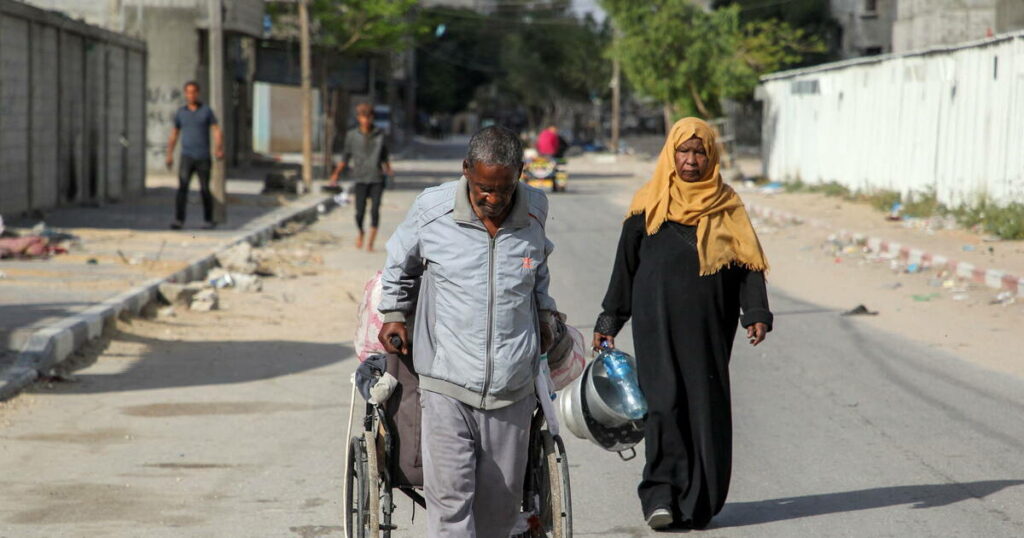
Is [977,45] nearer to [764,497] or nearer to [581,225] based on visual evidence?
[581,225]

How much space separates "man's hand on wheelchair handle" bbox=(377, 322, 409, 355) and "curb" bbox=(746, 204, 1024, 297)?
9896mm

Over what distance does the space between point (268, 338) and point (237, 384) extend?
1.78 metres

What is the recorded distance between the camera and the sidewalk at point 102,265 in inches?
364

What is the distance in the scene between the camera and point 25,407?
752 centimetres

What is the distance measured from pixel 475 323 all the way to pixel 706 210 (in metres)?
1.77

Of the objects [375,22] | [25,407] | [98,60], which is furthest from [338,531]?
[375,22]

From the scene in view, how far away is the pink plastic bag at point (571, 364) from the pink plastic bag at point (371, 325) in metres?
0.58

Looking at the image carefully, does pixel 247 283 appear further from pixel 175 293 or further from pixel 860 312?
pixel 860 312

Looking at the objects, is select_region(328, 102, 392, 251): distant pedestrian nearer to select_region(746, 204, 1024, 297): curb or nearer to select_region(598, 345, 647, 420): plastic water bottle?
select_region(746, 204, 1024, 297): curb

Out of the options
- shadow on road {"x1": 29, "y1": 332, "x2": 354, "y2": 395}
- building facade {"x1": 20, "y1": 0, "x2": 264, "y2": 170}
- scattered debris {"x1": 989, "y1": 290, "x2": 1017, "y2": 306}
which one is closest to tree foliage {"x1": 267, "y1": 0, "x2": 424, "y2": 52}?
building facade {"x1": 20, "y1": 0, "x2": 264, "y2": 170}

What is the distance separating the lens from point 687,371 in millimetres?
5301

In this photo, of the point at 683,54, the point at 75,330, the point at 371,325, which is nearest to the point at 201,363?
the point at 75,330

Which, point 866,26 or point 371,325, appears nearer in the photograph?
point 371,325

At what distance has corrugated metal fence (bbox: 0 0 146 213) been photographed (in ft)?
53.9
